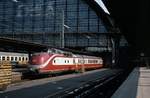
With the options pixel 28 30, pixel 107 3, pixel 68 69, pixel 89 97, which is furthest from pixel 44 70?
pixel 28 30

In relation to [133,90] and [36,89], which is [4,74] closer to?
[36,89]

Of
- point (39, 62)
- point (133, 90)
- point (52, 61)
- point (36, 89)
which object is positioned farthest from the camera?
point (52, 61)

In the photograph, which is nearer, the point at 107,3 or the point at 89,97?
the point at 107,3

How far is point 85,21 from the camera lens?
375 ft

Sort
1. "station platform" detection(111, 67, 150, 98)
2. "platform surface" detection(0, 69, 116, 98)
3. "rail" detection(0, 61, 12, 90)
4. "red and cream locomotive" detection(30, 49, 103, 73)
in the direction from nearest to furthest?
1. "station platform" detection(111, 67, 150, 98)
2. "platform surface" detection(0, 69, 116, 98)
3. "rail" detection(0, 61, 12, 90)
4. "red and cream locomotive" detection(30, 49, 103, 73)

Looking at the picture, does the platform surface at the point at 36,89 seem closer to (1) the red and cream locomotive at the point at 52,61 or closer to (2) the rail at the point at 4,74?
(2) the rail at the point at 4,74

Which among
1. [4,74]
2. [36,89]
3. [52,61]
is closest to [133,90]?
[36,89]

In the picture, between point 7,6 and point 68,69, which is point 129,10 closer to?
point 68,69

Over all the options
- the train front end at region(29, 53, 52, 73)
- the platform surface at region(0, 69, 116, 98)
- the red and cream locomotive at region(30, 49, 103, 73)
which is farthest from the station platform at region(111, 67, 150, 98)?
the red and cream locomotive at region(30, 49, 103, 73)

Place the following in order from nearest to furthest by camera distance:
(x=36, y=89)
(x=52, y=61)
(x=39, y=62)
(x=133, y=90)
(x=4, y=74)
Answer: (x=133, y=90) → (x=4, y=74) → (x=36, y=89) → (x=39, y=62) → (x=52, y=61)

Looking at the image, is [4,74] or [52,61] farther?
[52,61]

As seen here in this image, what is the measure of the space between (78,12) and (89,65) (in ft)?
175

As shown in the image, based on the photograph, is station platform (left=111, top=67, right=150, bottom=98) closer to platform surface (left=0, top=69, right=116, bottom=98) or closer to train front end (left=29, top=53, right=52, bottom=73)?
platform surface (left=0, top=69, right=116, bottom=98)

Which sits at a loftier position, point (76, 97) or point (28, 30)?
point (28, 30)
